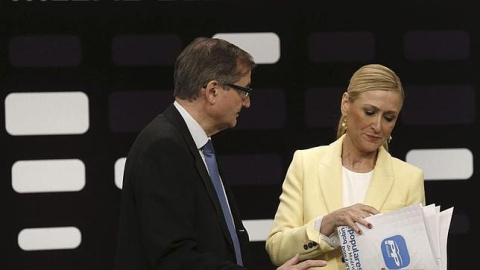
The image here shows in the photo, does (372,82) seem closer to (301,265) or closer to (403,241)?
(403,241)

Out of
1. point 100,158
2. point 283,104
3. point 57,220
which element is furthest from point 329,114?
point 57,220

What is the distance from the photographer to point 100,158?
3.85 meters

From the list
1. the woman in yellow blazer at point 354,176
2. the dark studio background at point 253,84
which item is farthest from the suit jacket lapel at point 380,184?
the dark studio background at point 253,84

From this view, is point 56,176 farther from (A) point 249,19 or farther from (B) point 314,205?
(B) point 314,205

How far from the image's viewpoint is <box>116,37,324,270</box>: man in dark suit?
225 centimetres

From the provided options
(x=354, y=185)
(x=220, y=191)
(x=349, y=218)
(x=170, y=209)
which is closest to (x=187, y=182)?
(x=170, y=209)

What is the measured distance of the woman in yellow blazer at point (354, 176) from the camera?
109 inches

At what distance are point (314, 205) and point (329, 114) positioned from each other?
1.22 metres

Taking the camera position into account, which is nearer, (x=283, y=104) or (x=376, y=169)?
(x=376, y=169)

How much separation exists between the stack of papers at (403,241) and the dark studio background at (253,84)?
147 cm

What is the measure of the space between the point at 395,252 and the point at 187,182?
0.62 metres

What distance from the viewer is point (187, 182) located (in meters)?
2.30

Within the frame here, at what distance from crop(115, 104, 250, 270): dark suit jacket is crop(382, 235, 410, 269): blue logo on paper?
429mm

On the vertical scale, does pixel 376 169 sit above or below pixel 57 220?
above
